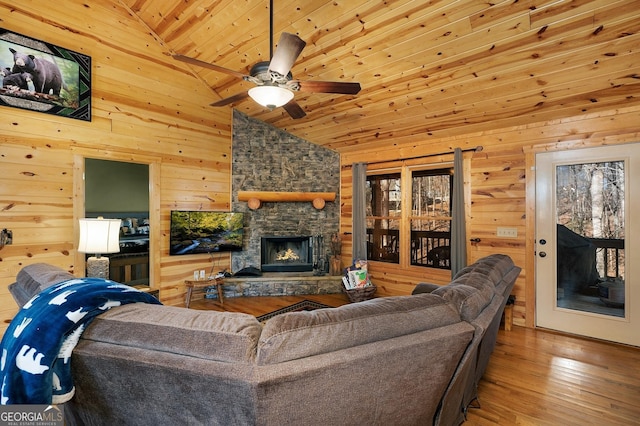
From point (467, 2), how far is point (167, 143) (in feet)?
13.1

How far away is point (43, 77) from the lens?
3363 millimetres

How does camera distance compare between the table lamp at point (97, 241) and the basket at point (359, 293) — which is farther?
the basket at point (359, 293)

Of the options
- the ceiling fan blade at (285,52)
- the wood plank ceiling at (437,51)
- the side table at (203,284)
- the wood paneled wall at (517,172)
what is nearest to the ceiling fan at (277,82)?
the ceiling fan blade at (285,52)

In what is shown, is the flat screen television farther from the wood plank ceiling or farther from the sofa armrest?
the sofa armrest

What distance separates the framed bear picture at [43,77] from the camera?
10.3 ft

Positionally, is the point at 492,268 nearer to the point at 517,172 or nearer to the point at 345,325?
the point at 345,325

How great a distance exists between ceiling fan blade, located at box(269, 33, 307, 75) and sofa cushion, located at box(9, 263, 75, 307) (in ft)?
6.03

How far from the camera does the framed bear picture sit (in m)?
3.15

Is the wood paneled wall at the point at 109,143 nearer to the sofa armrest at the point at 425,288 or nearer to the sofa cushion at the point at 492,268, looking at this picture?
the sofa armrest at the point at 425,288

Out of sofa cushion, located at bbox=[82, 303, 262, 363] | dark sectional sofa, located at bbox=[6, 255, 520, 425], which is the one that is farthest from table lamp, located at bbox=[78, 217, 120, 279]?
sofa cushion, located at bbox=[82, 303, 262, 363]

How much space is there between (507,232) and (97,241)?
4696mm

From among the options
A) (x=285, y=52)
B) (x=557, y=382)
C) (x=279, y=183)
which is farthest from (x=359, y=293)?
(x=285, y=52)

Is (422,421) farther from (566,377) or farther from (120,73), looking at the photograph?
(120,73)

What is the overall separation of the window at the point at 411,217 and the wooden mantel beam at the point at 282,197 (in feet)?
2.72
